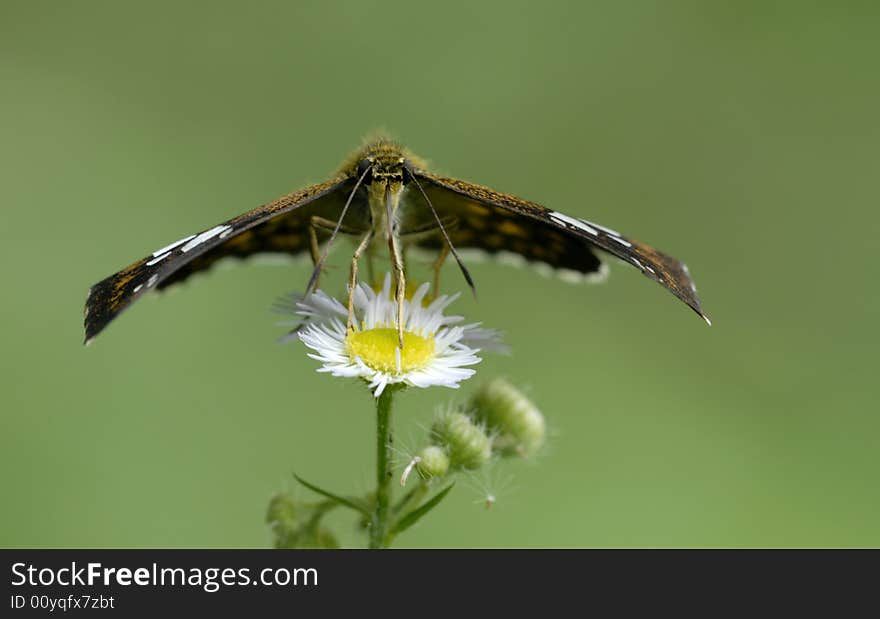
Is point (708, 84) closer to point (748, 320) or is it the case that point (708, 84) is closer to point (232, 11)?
point (748, 320)

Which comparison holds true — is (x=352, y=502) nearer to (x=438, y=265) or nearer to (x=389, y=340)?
(x=389, y=340)

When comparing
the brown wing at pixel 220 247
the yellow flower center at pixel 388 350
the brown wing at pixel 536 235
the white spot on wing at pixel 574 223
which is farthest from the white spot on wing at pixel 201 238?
the white spot on wing at pixel 574 223

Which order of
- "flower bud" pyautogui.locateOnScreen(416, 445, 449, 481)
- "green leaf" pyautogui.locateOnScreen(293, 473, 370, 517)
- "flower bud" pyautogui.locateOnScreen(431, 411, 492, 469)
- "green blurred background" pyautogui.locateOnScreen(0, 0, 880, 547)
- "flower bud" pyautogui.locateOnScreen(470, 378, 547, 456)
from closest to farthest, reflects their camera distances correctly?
1. "green leaf" pyautogui.locateOnScreen(293, 473, 370, 517)
2. "flower bud" pyautogui.locateOnScreen(416, 445, 449, 481)
3. "flower bud" pyautogui.locateOnScreen(431, 411, 492, 469)
4. "flower bud" pyautogui.locateOnScreen(470, 378, 547, 456)
5. "green blurred background" pyautogui.locateOnScreen(0, 0, 880, 547)

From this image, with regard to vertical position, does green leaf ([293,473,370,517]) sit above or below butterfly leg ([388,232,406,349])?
below

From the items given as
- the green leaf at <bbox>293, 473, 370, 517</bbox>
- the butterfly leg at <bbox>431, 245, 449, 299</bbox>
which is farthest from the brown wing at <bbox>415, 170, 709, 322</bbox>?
the green leaf at <bbox>293, 473, 370, 517</bbox>

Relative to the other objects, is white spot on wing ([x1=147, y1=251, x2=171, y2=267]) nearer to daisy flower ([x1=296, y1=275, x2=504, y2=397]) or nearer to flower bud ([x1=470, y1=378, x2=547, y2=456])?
daisy flower ([x1=296, y1=275, x2=504, y2=397])

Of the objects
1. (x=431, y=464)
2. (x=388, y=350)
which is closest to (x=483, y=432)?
(x=431, y=464)

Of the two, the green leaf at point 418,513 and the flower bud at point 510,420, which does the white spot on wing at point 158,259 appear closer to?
the green leaf at point 418,513
